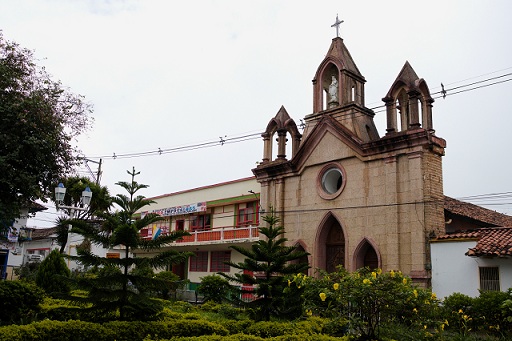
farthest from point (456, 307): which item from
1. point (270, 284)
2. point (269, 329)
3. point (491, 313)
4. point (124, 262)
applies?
point (124, 262)

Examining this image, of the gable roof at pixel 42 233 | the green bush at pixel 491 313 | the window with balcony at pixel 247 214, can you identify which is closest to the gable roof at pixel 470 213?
the green bush at pixel 491 313

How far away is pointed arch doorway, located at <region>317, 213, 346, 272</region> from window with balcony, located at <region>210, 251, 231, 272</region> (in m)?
11.1

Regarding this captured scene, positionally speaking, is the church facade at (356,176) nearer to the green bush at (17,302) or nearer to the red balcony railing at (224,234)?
the red balcony railing at (224,234)

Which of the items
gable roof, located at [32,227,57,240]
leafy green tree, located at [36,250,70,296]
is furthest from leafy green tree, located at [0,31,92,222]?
gable roof, located at [32,227,57,240]

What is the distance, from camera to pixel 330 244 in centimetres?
2100

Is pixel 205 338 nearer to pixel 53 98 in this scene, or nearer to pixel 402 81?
pixel 53 98

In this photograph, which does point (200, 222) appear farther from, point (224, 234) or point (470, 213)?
point (470, 213)

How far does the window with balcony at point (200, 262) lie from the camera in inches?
1291

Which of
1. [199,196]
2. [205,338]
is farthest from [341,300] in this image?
[199,196]

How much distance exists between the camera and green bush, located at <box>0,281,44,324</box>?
1177cm

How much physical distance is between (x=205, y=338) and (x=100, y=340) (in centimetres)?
211

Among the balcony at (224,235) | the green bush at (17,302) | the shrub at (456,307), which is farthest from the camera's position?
the balcony at (224,235)

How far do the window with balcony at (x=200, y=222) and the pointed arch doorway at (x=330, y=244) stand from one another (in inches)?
526

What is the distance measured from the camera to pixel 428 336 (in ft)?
31.1
